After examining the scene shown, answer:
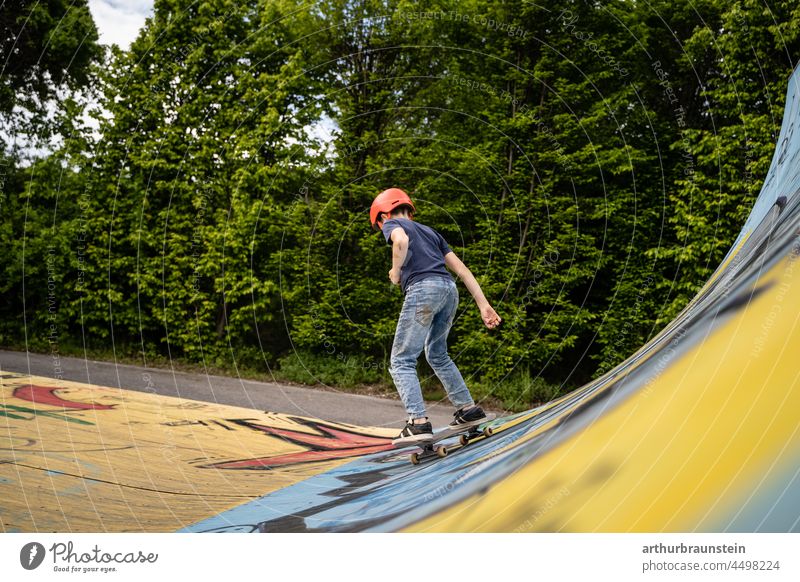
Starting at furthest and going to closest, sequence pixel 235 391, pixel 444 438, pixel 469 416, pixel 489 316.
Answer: pixel 235 391, pixel 469 416, pixel 444 438, pixel 489 316

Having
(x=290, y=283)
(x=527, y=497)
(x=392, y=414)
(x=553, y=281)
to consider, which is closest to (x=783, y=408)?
(x=527, y=497)

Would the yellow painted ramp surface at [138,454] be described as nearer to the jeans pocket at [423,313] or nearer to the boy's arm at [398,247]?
the jeans pocket at [423,313]

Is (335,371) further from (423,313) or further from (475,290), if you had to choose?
(475,290)

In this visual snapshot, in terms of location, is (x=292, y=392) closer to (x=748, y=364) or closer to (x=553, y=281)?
(x=553, y=281)

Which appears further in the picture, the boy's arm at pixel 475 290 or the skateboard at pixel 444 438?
the skateboard at pixel 444 438

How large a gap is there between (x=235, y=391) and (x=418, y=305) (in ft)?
20.5

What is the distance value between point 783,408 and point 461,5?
1060cm

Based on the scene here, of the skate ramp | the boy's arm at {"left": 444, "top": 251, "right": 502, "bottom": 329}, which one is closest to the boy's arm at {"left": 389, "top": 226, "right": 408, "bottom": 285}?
the boy's arm at {"left": 444, "top": 251, "right": 502, "bottom": 329}

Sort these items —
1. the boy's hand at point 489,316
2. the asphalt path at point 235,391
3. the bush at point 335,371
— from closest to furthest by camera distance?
the boy's hand at point 489,316 < the asphalt path at point 235,391 < the bush at point 335,371

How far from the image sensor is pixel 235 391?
9.87m

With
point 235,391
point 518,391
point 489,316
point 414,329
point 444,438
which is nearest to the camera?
point 489,316

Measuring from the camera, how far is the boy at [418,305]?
460 cm

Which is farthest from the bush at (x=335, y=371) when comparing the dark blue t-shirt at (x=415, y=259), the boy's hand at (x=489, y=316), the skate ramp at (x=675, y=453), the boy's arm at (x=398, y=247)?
the skate ramp at (x=675, y=453)

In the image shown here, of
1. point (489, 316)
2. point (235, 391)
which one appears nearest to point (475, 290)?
point (489, 316)
